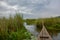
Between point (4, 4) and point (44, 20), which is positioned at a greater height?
point (4, 4)

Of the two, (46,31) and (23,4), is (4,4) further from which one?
(46,31)

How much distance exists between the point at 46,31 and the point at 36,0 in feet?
1.93

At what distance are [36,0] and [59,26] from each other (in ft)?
2.05

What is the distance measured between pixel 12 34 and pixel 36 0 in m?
0.77

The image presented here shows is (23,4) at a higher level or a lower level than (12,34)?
higher

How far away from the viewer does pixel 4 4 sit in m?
3.81

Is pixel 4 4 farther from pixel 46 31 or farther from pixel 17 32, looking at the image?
pixel 46 31

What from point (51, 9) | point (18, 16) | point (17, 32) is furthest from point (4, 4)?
point (51, 9)

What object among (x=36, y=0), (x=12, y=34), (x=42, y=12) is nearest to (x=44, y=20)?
(x=42, y=12)

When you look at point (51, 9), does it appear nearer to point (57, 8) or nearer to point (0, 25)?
point (57, 8)

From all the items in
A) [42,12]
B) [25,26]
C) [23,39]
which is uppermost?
[42,12]

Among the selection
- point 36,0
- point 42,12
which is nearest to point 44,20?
point 42,12

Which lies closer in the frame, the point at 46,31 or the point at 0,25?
the point at 46,31

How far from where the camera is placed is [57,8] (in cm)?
370
